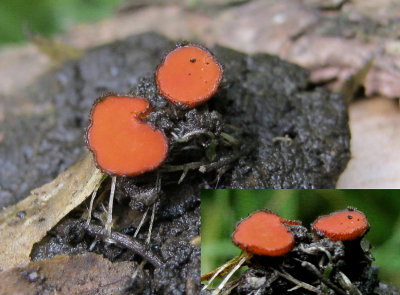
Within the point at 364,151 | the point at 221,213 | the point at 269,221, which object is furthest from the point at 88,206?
the point at 364,151

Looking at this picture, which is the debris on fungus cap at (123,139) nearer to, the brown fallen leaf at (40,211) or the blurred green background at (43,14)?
the brown fallen leaf at (40,211)

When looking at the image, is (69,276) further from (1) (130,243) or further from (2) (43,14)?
(2) (43,14)

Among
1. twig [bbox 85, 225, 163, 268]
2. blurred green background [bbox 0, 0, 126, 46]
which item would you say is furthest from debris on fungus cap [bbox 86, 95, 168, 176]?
blurred green background [bbox 0, 0, 126, 46]

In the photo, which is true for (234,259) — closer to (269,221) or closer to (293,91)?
(269,221)

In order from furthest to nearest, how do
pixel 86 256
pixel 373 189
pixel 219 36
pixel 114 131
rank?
pixel 219 36, pixel 373 189, pixel 86 256, pixel 114 131

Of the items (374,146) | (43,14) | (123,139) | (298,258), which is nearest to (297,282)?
(298,258)

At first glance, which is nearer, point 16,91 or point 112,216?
point 112,216

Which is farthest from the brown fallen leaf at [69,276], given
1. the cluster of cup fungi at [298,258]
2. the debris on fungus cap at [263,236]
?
the debris on fungus cap at [263,236]
